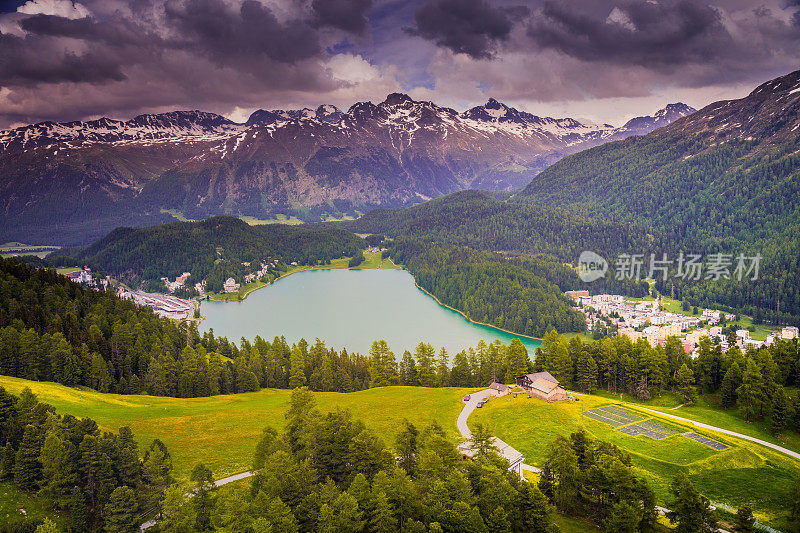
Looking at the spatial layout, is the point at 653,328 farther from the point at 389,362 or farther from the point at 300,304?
the point at 300,304

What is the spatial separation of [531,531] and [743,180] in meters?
222

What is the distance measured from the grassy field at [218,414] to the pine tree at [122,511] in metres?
6.06

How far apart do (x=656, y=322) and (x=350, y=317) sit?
245ft

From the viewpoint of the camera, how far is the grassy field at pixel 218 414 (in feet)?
125

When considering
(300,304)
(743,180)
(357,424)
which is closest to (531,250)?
(743,180)

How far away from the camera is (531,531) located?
26.0 metres

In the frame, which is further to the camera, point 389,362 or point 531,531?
point 389,362

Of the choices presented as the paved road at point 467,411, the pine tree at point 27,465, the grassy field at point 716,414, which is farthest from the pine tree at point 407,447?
the grassy field at point 716,414

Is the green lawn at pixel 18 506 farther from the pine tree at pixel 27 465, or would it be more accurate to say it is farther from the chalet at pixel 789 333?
the chalet at pixel 789 333

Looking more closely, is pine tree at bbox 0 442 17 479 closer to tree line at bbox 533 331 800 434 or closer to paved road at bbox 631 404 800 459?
paved road at bbox 631 404 800 459

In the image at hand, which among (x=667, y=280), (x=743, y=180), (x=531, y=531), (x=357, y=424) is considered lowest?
(x=531, y=531)

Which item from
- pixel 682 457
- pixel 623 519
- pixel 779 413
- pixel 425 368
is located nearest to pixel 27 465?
pixel 623 519

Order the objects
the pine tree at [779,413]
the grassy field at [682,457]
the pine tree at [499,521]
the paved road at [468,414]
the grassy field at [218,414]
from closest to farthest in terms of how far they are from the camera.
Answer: the pine tree at [499,521] < the grassy field at [682,457] < the paved road at [468,414] < the grassy field at [218,414] < the pine tree at [779,413]

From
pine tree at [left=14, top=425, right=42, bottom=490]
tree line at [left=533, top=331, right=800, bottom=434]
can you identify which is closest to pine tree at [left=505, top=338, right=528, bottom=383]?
tree line at [left=533, top=331, right=800, bottom=434]
